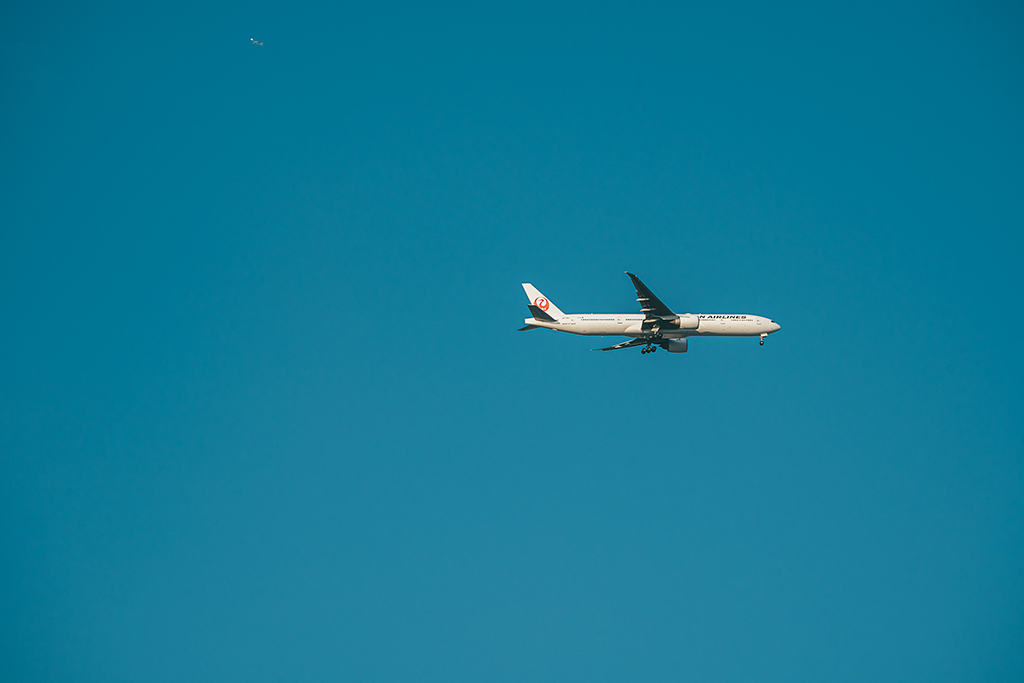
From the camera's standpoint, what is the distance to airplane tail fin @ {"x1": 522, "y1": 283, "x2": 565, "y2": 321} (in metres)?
96.6

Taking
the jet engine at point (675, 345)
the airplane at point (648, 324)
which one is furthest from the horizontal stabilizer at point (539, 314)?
the jet engine at point (675, 345)

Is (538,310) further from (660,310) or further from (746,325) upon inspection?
(746,325)

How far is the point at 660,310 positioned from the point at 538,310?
13.8 meters

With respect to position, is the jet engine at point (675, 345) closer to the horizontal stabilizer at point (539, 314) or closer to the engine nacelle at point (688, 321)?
the engine nacelle at point (688, 321)

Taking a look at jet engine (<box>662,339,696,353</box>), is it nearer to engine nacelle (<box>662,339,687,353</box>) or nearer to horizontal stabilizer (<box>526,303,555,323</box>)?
engine nacelle (<box>662,339,687,353</box>)

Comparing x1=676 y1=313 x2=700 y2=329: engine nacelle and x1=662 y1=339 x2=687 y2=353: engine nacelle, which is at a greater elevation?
x1=676 y1=313 x2=700 y2=329: engine nacelle

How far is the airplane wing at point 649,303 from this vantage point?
90875mm

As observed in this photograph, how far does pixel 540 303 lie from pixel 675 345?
646 inches

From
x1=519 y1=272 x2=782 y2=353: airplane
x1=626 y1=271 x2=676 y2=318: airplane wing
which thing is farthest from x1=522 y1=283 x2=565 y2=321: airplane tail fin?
x1=626 y1=271 x2=676 y2=318: airplane wing

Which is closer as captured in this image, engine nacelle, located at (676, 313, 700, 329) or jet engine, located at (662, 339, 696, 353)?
engine nacelle, located at (676, 313, 700, 329)

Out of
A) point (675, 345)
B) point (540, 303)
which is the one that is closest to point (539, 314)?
point (540, 303)

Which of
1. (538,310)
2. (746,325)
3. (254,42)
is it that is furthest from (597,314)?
(254,42)

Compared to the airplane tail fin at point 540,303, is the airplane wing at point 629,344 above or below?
below

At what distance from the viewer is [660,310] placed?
306 feet
